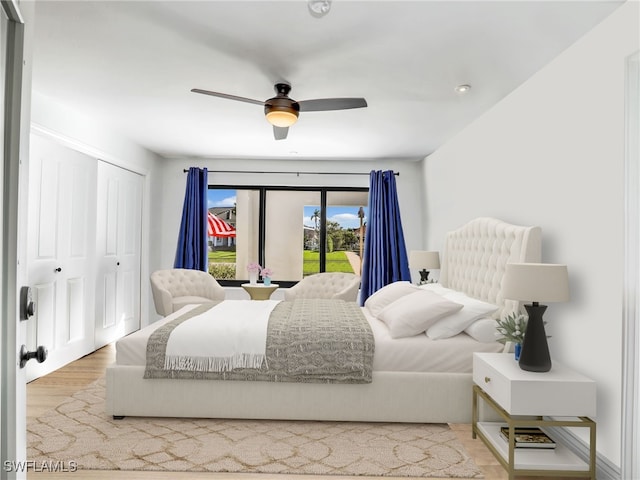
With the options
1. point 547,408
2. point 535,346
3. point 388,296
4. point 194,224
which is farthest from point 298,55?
point 194,224

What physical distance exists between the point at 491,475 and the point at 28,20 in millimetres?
2641

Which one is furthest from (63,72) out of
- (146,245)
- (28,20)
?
(146,245)

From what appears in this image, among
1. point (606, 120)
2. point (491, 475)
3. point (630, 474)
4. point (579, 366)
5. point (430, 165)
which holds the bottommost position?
point (491, 475)

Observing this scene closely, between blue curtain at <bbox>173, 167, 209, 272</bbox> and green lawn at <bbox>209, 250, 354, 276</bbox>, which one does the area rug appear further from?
green lawn at <bbox>209, 250, 354, 276</bbox>

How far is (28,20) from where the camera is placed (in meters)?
1.07

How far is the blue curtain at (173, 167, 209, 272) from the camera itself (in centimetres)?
622

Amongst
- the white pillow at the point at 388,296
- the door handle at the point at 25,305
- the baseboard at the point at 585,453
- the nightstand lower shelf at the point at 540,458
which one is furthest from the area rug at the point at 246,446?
the door handle at the point at 25,305

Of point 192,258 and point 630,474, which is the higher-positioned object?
point 192,258

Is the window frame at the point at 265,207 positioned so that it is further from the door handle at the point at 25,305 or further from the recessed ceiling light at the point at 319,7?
the door handle at the point at 25,305

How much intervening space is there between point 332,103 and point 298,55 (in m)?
0.42

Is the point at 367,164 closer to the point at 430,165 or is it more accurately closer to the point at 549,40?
the point at 430,165

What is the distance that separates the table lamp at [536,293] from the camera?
7.61 feet

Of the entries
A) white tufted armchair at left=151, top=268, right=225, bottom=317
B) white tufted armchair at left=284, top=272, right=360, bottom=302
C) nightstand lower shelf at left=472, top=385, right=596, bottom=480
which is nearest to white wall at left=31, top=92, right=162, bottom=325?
white tufted armchair at left=151, top=268, right=225, bottom=317

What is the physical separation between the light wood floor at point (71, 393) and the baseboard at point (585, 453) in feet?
1.11
